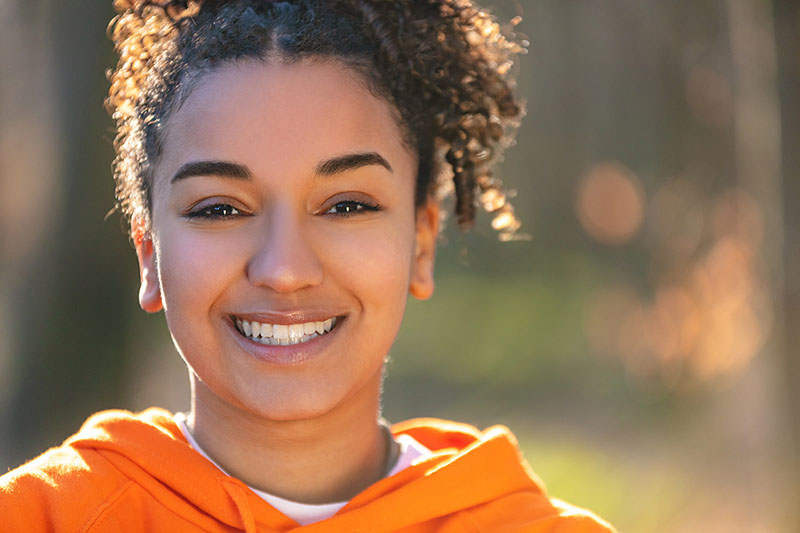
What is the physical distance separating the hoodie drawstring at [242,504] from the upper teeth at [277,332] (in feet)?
0.95

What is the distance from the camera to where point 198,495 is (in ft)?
6.48

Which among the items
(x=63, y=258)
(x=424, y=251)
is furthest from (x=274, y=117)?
(x=63, y=258)

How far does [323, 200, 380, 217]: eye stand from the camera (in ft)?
6.82

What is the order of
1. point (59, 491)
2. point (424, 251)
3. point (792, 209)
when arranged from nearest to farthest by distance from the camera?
point (59, 491) → point (424, 251) → point (792, 209)

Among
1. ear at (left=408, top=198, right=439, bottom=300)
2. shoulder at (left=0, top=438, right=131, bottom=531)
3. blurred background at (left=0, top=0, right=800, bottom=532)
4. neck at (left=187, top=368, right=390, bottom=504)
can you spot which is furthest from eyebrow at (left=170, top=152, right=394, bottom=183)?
blurred background at (left=0, top=0, right=800, bottom=532)

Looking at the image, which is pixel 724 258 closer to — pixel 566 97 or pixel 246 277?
pixel 566 97

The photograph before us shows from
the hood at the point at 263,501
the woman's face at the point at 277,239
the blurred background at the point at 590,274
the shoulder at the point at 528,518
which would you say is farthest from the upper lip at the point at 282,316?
the blurred background at the point at 590,274

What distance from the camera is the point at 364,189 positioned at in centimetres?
210

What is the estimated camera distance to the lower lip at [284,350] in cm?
201

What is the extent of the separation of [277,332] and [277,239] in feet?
0.64

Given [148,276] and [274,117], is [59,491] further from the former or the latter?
[274,117]

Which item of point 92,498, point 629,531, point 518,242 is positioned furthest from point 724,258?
point 92,498

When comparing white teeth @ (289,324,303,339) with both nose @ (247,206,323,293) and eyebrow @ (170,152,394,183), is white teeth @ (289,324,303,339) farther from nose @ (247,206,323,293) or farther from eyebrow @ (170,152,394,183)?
eyebrow @ (170,152,394,183)

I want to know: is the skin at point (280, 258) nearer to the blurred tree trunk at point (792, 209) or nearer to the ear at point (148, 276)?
the ear at point (148, 276)
